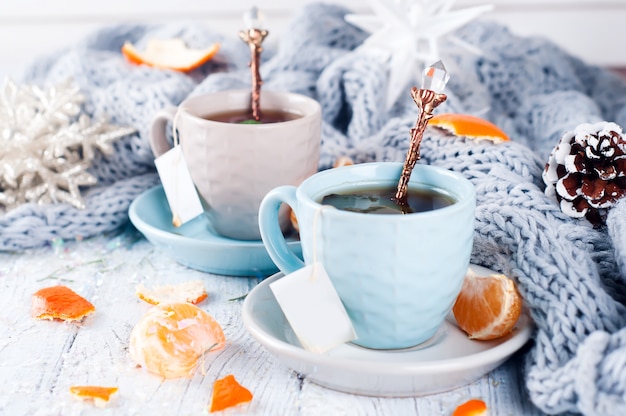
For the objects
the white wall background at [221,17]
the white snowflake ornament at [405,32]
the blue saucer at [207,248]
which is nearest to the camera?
the blue saucer at [207,248]

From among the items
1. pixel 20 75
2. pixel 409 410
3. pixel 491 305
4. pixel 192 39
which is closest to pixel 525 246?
pixel 491 305

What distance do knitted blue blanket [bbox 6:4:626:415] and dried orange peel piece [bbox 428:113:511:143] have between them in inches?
0.5

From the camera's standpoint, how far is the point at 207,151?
2.88 feet

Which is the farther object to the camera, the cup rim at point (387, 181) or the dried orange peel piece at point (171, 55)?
the dried orange peel piece at point (171, 55)

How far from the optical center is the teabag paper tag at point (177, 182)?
0.93 m

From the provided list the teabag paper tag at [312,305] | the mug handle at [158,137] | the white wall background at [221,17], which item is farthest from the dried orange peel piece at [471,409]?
the white wall background at [221,17]

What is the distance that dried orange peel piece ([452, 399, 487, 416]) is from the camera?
614 millimetres

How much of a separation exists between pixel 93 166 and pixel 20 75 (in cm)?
34

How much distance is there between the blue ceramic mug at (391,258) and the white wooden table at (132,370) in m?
0.07

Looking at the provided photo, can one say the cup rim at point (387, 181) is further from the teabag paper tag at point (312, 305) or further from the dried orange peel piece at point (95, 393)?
the dried orange peel piece at point (95, 393)

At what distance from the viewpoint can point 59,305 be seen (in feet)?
2.56

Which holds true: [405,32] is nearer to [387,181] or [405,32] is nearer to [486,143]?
[486,143]

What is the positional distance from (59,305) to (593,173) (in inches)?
23.7

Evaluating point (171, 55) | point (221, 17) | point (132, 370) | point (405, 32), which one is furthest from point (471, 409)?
point (221, 17)
